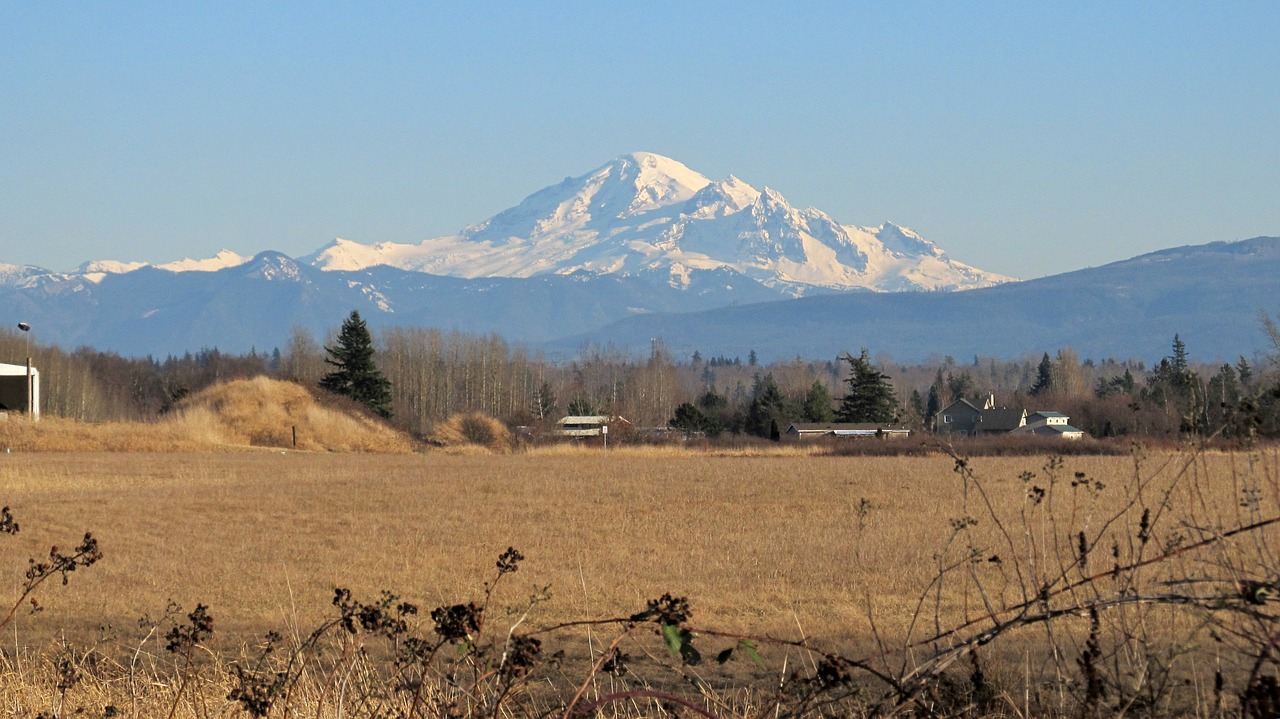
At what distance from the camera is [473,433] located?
87.2 meters

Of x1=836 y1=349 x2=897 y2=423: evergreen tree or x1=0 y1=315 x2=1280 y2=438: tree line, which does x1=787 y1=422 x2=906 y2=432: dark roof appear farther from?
x1=0 y1=315 x2=1280 y2=438: tree line

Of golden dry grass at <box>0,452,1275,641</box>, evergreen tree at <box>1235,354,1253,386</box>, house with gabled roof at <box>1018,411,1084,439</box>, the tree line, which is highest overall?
the tree line

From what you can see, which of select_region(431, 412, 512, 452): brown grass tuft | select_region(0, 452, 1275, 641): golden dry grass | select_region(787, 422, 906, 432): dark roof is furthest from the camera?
select_region(787, 422, 906, 432): dark roof

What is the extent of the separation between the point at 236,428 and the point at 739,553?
52492mm

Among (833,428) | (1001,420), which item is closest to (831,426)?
(833,428)

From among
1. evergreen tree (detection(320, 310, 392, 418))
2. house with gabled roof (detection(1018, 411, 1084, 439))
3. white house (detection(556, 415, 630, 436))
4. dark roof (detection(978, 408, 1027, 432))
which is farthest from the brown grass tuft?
dark roof (detection(978, 408, 1027, 432))

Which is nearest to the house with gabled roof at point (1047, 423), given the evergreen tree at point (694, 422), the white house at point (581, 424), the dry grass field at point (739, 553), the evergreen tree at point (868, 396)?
the evergreen tree at point (868, 396)

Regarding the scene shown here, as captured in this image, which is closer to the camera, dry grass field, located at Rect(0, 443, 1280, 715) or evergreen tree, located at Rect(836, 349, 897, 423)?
dry grass field, located at Rect(0, 443, 1280, 715)

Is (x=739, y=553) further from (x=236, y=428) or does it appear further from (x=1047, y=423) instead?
(x=1047, y=423)

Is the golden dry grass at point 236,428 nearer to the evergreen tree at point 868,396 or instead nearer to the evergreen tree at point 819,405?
the evergreen tree at point 868,396

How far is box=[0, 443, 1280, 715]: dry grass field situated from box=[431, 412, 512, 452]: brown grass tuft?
34791 millimetres

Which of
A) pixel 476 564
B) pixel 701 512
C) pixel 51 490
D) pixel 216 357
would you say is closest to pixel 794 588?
pixel 476 564

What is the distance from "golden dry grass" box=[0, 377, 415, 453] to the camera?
59.2 m

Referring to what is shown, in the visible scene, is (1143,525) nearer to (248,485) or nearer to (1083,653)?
(1083,653)
